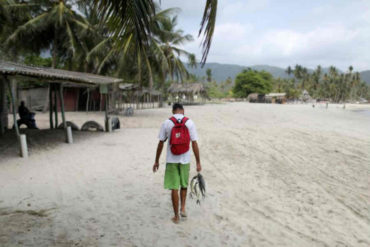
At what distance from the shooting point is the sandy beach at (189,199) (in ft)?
9.93

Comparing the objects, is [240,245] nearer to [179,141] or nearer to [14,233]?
→ [179,141]

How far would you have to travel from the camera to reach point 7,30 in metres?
16.9

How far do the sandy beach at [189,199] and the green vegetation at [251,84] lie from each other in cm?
5687

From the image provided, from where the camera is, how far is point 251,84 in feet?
207

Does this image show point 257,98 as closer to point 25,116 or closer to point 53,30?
point 53,30

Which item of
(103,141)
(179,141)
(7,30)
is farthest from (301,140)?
(7,30)

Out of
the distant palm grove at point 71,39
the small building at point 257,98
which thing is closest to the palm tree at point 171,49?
the distant palm grove at point 71,39

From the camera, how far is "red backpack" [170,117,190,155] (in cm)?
308

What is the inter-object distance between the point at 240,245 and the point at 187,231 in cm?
63

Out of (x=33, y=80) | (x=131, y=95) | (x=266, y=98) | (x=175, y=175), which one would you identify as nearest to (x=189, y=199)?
(x=175, y=175)

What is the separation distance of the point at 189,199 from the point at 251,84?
62.1 m

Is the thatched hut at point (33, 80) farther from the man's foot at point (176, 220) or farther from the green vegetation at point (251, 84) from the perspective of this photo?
the green vegetation at point (251, 84)

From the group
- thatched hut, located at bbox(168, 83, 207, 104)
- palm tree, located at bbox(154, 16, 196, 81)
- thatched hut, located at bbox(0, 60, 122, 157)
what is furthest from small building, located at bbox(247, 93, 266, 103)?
thatched hut, located at bbox(0, 60, 122, 157)

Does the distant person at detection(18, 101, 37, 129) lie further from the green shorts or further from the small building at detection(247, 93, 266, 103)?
the small building at detection(247, 93, 266, 103)
